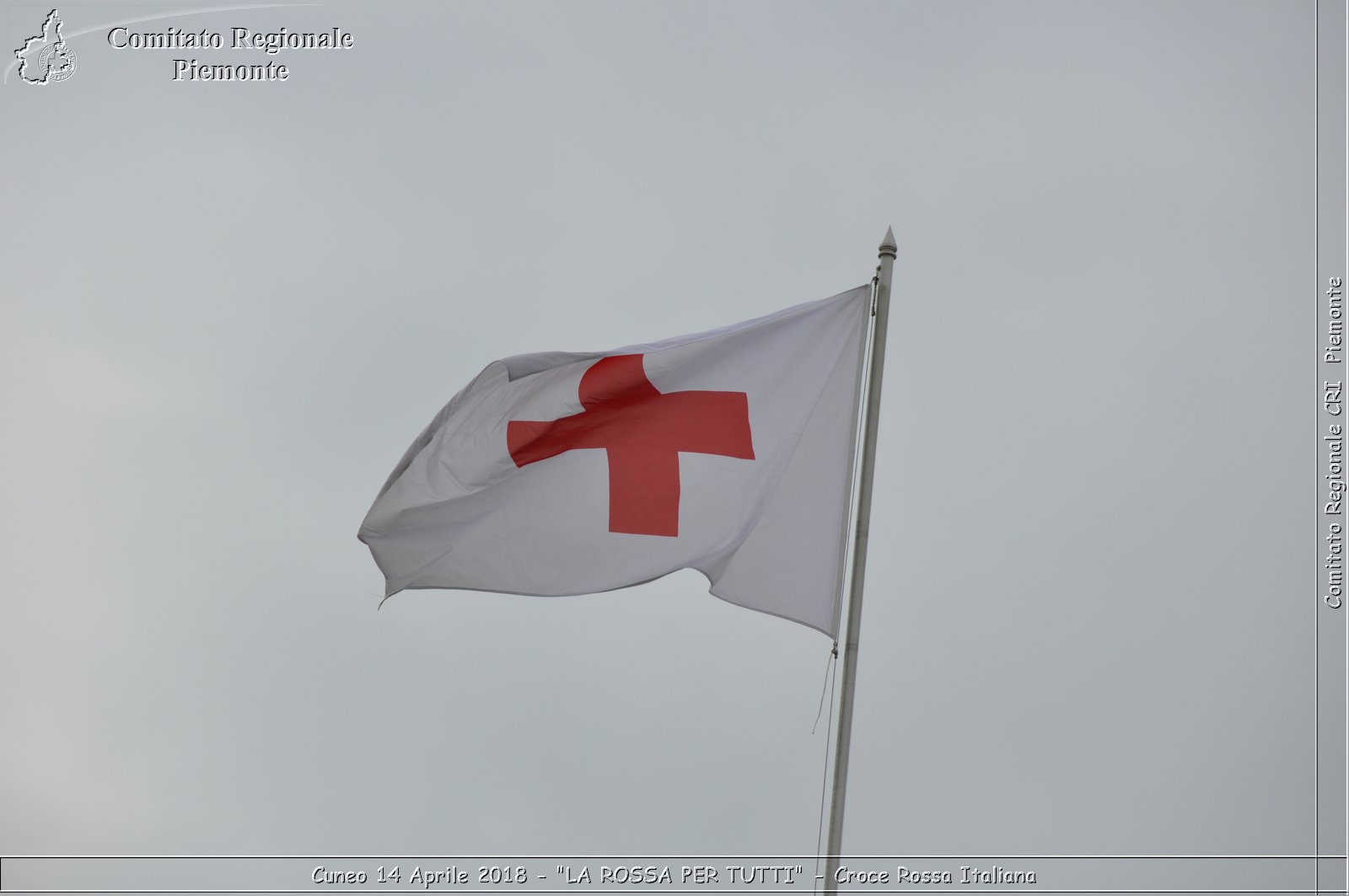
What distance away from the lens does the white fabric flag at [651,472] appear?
54.9 feet

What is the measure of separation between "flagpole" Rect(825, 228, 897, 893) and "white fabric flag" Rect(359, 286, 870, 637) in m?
0.54

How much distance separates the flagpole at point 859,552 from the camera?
14.9m

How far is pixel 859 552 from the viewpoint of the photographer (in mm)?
15734

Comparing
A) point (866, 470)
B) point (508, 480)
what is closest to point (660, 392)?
point (508, 480)

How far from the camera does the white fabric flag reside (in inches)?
658

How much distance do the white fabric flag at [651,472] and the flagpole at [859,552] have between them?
541 millimetres

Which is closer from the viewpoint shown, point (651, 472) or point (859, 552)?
point (859, 552)

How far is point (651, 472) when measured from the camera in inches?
693

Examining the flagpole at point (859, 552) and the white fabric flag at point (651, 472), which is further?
the white fabric flag at point (651, 472)

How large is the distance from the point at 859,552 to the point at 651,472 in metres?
2.86

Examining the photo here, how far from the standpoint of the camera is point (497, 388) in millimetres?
18453
